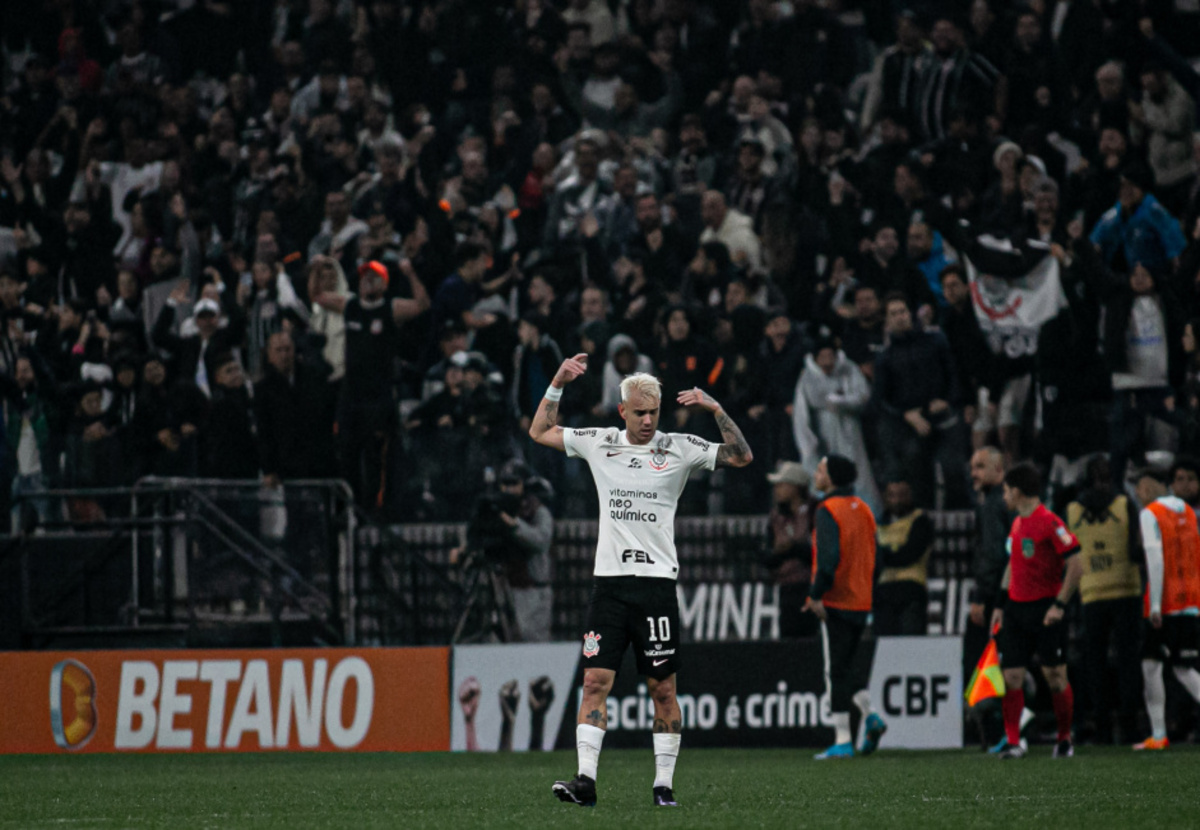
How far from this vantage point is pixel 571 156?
20.7 meters

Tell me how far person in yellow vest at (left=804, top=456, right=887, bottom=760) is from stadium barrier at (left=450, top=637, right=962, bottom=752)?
1218 mm

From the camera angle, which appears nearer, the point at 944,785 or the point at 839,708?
the point at 944,785

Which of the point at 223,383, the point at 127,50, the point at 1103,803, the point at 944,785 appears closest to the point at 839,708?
the point at 944,785

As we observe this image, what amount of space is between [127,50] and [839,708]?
15220mm

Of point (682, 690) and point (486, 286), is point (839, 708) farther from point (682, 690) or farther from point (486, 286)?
point (486, 286)

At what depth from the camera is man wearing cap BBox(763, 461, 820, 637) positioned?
15.7 metres

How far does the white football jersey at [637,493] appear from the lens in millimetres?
9289

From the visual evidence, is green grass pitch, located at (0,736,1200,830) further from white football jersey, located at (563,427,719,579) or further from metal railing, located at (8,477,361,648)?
metal railing, located at (8,477,361,648)

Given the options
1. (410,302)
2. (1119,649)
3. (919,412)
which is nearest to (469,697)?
(410,302)

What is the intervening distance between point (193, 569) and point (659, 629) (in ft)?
28.8

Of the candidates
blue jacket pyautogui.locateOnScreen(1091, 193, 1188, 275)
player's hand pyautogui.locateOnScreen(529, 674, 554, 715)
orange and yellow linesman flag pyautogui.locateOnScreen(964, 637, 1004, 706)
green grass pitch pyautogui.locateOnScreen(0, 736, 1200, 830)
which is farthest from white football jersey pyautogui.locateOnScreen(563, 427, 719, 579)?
blue jacket pyautogui.locateOnScreen(1091, 193, 1188, 275)

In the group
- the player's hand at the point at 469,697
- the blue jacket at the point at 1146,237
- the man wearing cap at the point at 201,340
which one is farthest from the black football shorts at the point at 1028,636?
the man wearing cap at the point at 201,340

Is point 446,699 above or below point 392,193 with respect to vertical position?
below

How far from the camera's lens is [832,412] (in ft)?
56.2
